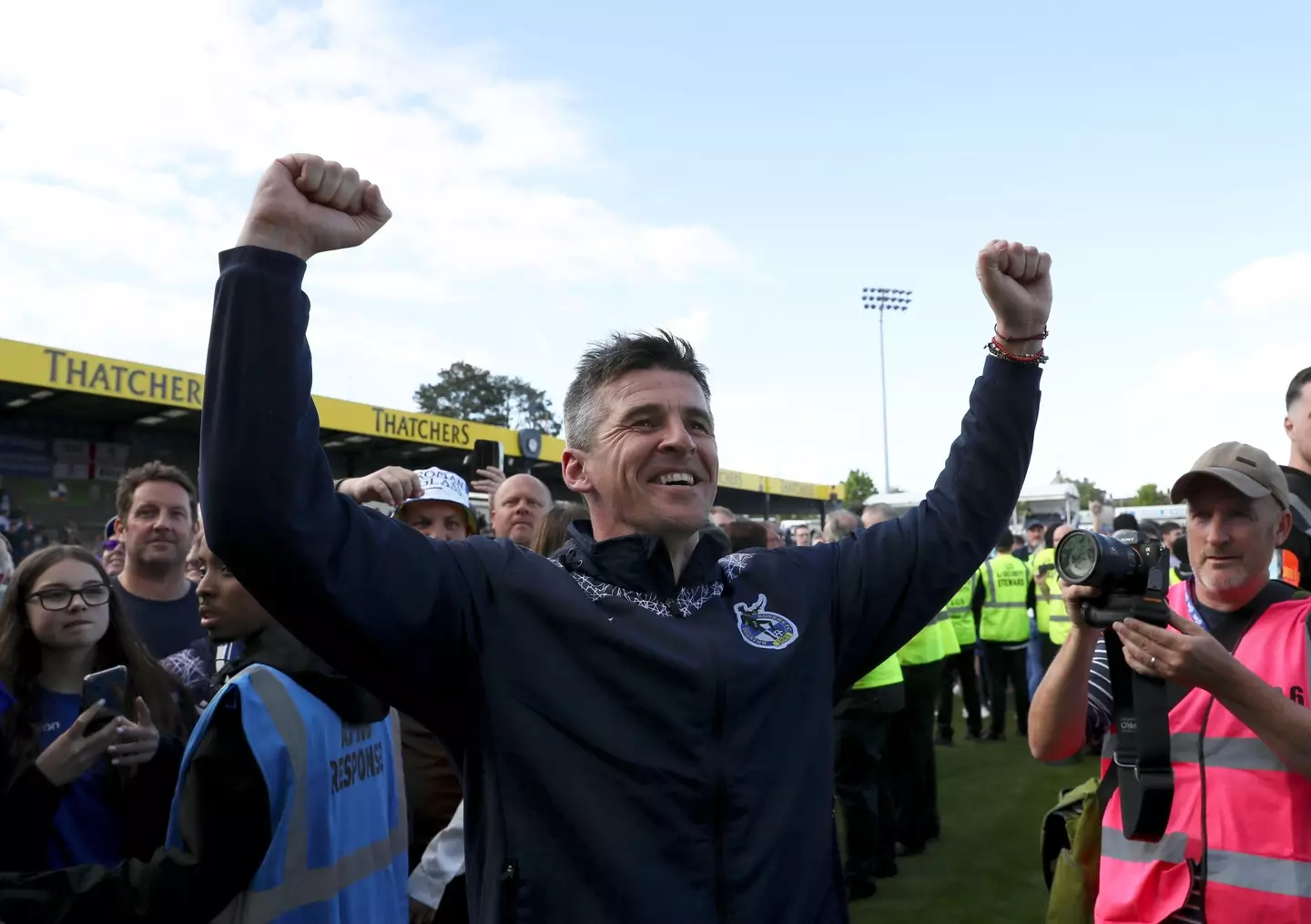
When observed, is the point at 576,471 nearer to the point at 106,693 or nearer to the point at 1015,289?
the point at 1015,289

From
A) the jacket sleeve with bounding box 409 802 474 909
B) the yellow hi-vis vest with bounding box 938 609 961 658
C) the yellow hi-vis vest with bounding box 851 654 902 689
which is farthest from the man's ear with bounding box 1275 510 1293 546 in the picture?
the yellow hi-vis vest with bounding box 938 609 961 658

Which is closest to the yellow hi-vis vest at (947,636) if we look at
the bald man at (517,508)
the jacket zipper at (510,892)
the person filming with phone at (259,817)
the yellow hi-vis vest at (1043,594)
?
the yellow hi-vis vest at (1043,594)

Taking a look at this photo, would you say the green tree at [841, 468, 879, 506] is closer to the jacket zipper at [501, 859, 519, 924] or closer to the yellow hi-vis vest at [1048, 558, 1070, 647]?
the yellow hi-vis vest at [1048, 558, 1070, 647]

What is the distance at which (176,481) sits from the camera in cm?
428

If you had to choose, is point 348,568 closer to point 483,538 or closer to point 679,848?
point 483,538

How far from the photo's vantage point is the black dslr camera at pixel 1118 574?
233 cm

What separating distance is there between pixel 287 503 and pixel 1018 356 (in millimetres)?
1366

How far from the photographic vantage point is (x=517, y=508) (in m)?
4.83

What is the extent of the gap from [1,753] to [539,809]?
1.73 m

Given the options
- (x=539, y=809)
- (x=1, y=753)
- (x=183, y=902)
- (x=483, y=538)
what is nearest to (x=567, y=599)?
(x=483, y=538)

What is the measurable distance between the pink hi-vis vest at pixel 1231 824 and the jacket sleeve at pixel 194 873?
6.80 feet

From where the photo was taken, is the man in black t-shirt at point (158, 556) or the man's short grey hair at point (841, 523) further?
the man's short grey hair at point (841, 523)

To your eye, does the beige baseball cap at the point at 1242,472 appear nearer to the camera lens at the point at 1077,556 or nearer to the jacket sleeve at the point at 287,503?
the camera lens at the point at 1077,556

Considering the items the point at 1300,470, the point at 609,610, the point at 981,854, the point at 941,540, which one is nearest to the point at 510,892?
the point at 609,610
